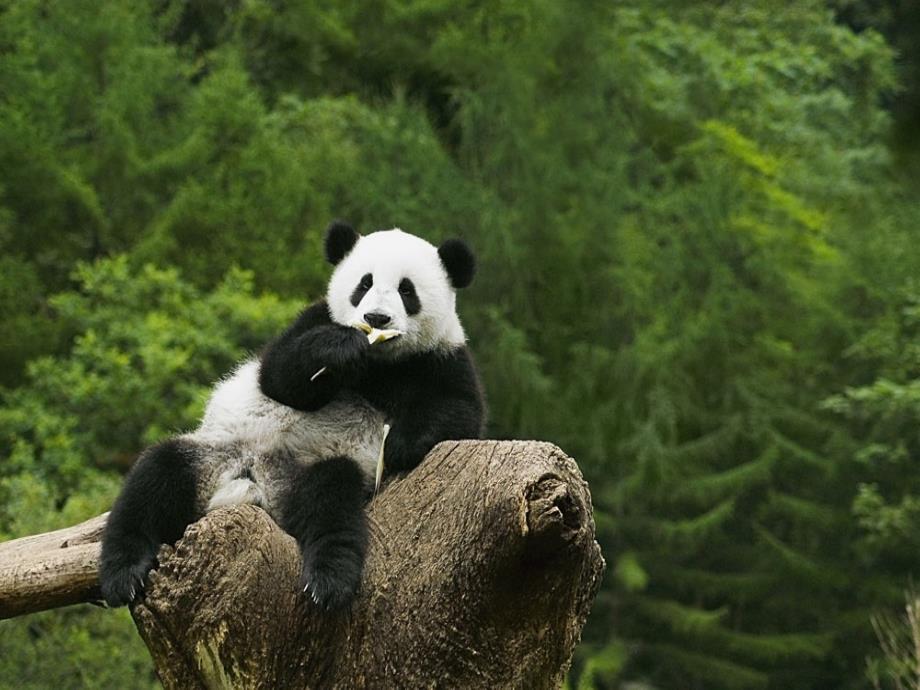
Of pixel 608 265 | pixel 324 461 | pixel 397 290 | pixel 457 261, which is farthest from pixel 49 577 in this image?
pixel 608 265

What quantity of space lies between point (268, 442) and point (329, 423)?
0.69 ft

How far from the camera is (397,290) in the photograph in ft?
14.7

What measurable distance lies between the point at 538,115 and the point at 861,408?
5624 millimetres

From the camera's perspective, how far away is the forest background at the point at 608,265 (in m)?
15.2

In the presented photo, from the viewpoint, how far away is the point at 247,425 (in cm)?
431

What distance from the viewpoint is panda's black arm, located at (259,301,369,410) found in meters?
4.09

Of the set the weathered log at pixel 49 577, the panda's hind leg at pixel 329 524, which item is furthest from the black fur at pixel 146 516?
the panda's hind leg at pixel 329 524

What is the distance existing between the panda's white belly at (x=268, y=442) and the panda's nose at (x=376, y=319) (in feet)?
0.87

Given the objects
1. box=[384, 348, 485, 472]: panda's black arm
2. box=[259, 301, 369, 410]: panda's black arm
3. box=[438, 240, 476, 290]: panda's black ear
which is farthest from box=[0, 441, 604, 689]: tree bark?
box=[438, 240, 476, 290]: panda's black ear

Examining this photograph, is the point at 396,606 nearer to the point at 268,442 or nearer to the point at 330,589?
the point at 330,589

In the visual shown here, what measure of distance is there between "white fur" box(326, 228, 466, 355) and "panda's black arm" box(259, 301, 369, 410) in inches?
6.7

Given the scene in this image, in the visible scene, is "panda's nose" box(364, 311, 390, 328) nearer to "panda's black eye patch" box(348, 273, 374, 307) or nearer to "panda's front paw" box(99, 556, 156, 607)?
"panda's black eye patch" box(348, 273, 374, 307)

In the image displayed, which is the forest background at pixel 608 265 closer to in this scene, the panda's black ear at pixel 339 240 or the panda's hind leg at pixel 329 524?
the panda's black ear at pixel 339 240

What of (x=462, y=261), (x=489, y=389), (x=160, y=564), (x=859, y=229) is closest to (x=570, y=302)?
(x=489, y=389)
